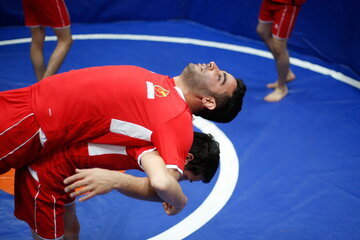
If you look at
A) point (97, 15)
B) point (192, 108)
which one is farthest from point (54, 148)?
point (97, 15)

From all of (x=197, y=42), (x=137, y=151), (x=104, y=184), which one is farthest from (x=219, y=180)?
(x=197, y=42)

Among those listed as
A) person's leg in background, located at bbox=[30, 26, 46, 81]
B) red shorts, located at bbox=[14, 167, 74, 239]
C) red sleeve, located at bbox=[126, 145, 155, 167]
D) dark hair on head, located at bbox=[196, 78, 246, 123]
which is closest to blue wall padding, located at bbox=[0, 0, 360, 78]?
person's leg in background, located at bbox=[30, 26, 46, 81]

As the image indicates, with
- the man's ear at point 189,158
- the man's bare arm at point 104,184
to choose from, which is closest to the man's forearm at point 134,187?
the man's bare arm at point 104,184

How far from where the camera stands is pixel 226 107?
3.09m

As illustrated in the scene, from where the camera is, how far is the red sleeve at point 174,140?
8.50 ft

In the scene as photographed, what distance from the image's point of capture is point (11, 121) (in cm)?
268

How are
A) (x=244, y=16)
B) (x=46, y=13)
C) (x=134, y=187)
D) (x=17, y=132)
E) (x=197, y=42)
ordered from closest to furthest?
(x=134, y=187)
(x=17, y=132)
(x=46, y=13)
(x=197, y=42)
(x=244, y=16)

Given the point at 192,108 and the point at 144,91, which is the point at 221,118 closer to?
the point at 192,108

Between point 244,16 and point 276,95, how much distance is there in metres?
2.16

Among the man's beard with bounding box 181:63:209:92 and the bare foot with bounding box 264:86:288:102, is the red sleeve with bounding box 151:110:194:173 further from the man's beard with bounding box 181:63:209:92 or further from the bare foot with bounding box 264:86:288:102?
the bare foot with bounding box 264:86:288:102

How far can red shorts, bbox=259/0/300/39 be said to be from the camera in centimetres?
536

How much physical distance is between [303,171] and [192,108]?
191cm

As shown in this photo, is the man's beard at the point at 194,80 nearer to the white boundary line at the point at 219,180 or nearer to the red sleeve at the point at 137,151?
the red sleeve at the point at 137,151

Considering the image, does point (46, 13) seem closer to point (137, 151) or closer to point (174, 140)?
point (137, 151)
